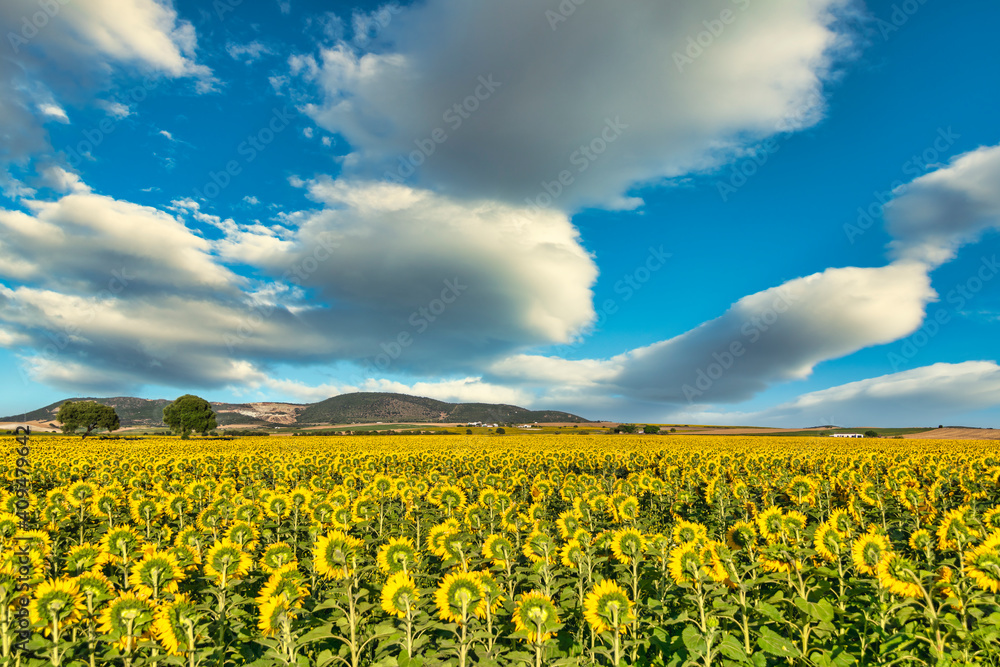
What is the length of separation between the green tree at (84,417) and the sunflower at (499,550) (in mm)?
132676

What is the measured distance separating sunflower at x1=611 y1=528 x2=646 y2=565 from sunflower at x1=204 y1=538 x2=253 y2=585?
185 inches

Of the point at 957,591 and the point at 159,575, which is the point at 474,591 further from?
the point at 957,591

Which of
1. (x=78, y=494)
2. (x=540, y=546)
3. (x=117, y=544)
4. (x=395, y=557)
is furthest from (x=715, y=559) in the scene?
(x=78, y=494)

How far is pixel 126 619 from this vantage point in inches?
172

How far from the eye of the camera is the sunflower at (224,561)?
5.48 m

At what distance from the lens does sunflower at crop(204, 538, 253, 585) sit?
18.0ft

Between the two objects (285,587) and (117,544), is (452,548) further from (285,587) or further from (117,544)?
(117,544)

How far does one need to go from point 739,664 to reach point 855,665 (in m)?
1.21

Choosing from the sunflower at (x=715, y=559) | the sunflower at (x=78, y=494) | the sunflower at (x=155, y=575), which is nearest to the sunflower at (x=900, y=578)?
the sunflower at (x=715, y=559)

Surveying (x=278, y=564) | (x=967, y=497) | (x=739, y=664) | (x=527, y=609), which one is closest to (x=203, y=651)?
(x=278, y=564)

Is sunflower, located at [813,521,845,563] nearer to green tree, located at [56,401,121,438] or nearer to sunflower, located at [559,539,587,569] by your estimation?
sunflower, located at [559,539,587,569]

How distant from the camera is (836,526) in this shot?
705 centimetres

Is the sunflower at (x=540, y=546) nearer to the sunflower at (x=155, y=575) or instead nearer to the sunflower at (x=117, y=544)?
the sunflower at (x=155, y=575)

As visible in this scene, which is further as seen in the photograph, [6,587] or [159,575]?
[159,575]
